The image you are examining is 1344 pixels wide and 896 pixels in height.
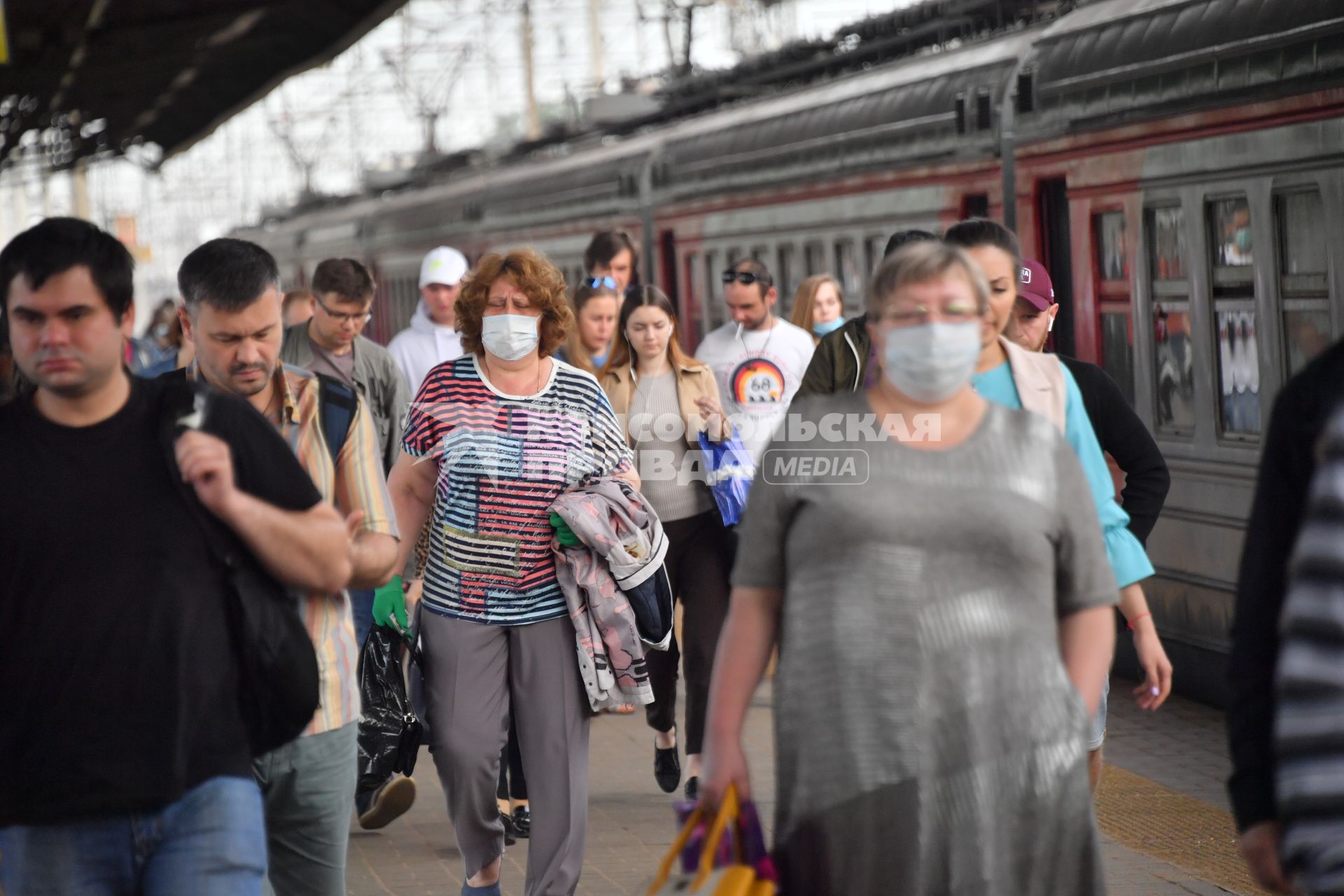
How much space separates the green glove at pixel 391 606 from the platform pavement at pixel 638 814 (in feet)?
3.41

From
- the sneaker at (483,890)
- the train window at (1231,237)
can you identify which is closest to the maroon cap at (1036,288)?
the sneaker at (483,890)

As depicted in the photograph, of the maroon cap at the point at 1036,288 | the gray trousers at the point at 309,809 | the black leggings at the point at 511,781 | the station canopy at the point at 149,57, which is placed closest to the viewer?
the gray trousers at the point at 309,809

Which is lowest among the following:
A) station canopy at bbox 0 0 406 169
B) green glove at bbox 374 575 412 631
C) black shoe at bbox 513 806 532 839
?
black shoe at bbox 513 806 532 839

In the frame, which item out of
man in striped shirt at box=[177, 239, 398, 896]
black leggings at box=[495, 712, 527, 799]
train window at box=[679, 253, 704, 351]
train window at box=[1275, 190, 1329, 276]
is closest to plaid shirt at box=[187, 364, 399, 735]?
man in striped shirt at box=[177, 239, 398, 896]

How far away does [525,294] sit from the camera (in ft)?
18.4

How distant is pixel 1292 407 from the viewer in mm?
2775

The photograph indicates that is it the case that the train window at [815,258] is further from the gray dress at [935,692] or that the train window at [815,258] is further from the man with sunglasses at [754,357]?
the gray dress at [935,692]

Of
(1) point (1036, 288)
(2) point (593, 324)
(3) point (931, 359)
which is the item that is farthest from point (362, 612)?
(3) point (931, 359)

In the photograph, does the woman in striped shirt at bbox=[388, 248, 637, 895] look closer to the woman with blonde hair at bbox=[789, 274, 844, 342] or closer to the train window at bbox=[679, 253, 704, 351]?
the woman with blonde hair at bbox=[789, 274, 844, 342]

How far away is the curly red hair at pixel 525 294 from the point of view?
5.61 metres

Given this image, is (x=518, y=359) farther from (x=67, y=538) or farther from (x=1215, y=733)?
(x=1215, y=733)

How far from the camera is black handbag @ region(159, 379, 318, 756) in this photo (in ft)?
10.9

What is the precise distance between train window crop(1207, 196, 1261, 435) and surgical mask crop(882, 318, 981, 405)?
187 inches

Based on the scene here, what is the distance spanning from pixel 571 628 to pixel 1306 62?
3750 mm
